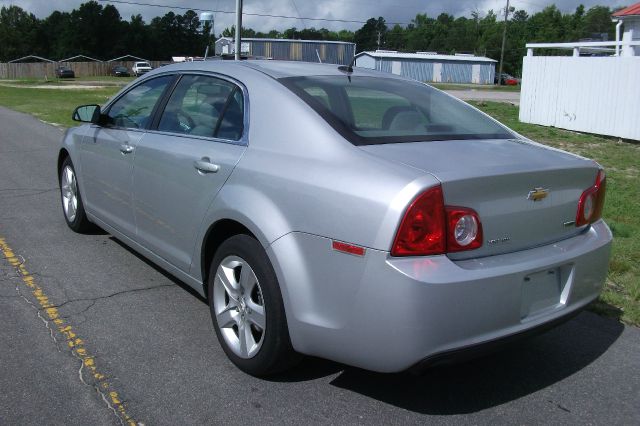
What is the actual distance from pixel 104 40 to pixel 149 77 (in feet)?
433

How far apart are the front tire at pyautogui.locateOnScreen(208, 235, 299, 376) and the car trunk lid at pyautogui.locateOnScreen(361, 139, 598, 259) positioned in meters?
0.83

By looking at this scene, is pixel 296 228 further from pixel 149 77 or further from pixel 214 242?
pixel 149 77

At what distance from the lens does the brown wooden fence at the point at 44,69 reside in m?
81.6

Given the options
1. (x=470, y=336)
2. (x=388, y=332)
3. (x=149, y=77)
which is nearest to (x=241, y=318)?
(x=388, y=332)

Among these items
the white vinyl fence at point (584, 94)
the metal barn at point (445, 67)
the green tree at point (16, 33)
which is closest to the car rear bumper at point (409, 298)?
the white vinyl fence at point (584, 94)

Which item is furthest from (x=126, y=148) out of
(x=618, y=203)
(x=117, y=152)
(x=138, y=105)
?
(x=618, y=203)

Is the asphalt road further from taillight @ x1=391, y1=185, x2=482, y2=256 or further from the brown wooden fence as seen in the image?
the brown wooden fence

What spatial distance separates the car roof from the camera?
395 centimetres

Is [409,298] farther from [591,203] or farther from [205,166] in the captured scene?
[205,166]

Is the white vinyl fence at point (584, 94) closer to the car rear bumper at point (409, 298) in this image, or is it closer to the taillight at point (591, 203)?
the taillight at point (591, 203)

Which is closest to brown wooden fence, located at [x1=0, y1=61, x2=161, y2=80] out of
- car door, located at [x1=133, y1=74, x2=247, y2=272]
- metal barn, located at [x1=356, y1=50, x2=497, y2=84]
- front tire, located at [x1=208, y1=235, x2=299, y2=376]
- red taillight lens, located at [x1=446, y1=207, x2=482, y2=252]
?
metal barn, located at [x1=356, y1=50, x2=497, y2=84]

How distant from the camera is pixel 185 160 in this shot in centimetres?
399

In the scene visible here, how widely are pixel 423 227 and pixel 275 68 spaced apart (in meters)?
1.76

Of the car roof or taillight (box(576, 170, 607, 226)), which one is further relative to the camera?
the car roof
